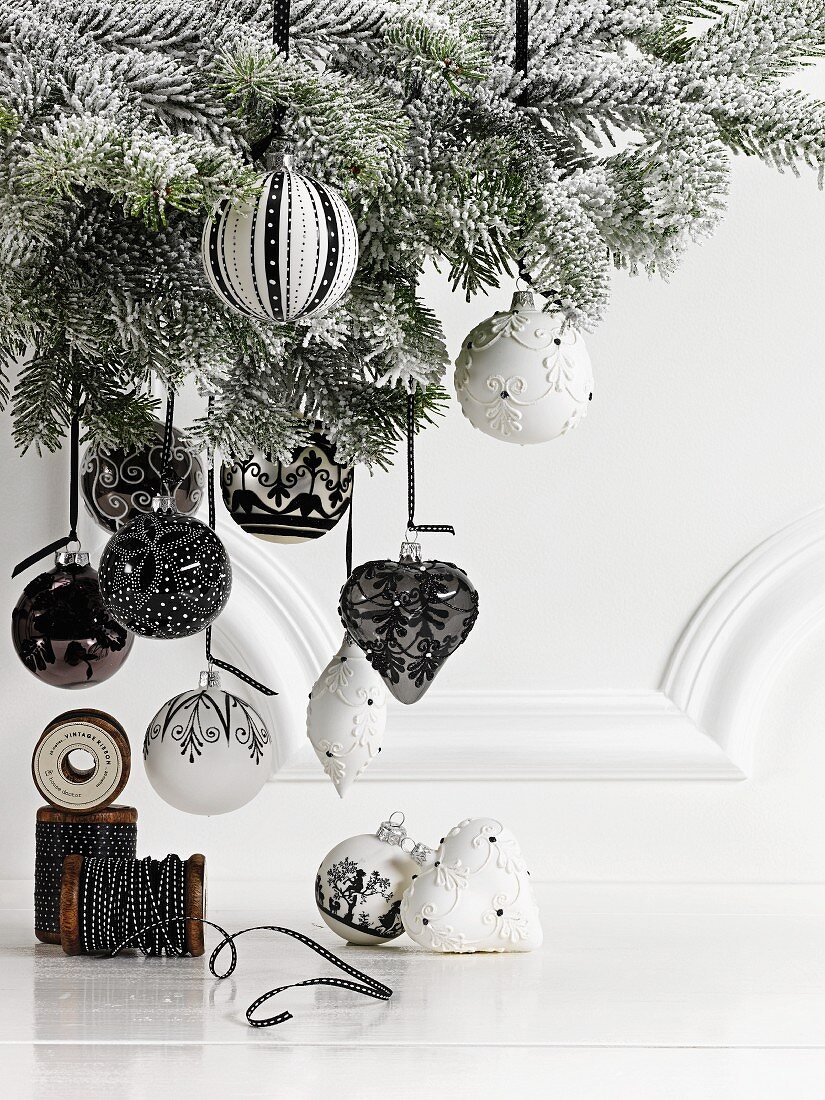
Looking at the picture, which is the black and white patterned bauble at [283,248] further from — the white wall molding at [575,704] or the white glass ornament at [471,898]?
the white wall molding at [575,704]

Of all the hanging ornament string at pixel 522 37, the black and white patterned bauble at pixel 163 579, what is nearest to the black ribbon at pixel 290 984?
the black and white patterned bauble at pixel 163 579

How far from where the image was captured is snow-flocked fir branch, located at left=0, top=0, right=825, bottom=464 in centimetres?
48

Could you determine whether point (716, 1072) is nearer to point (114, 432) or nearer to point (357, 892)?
point (357, 892)

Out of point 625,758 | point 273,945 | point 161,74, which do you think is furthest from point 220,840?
point 161,74

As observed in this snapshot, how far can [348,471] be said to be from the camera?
0.88 metres

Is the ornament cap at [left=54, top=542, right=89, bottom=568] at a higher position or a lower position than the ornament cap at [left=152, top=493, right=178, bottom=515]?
lower

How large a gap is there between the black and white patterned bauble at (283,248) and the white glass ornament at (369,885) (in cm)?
52

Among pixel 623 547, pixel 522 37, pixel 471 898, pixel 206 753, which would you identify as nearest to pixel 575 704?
pixel 623 547

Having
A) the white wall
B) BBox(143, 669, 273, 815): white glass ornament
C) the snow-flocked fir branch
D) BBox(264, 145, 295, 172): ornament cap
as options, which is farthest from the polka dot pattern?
BBox(264, 145, 295, 172): ornament cap

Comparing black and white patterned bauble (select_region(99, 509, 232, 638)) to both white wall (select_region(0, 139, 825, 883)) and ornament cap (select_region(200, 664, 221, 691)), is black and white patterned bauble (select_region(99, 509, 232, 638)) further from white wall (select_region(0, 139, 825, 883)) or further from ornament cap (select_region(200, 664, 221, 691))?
white wall (select_region(0, 139, 825, 883))

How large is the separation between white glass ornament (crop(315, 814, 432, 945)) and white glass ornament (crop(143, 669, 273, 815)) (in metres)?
0.10

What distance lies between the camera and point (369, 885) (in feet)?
2.92

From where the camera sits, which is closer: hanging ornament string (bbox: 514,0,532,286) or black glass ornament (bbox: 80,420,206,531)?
hanging ornament string (bbox: 514,0,532,286)

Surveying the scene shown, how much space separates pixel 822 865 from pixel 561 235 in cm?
93
